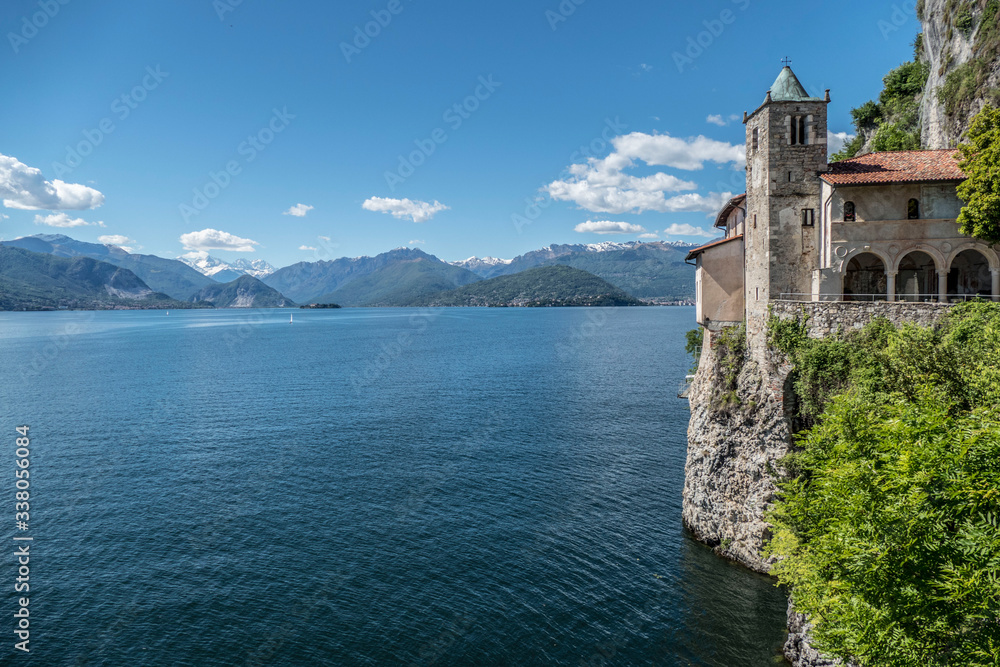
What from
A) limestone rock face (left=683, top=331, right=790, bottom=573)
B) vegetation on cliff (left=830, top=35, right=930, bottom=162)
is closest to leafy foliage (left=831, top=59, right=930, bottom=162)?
vegetation on cliff (left=830, top=35, right=930, bottom=162)

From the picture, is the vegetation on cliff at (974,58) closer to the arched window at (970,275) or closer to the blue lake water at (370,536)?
the arched window at (970,275)

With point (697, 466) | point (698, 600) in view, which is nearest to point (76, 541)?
point (698, 600)

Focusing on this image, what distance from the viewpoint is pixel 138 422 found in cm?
6053

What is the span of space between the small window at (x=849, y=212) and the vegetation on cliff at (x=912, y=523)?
1150cm

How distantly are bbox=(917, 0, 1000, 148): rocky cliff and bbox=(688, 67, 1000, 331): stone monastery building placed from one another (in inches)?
462

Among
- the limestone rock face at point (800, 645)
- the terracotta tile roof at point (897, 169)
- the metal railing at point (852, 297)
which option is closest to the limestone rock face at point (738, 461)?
the metal railing at point (852, 297)

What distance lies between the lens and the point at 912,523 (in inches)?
560

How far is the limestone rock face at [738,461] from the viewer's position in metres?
32.4

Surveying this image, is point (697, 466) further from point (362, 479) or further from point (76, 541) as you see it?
point (76, 541)

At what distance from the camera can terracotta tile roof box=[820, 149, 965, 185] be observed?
3281 centimetres

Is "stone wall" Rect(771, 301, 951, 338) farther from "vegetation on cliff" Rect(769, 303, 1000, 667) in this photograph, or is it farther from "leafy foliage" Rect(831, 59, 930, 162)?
"leafy foliage" Rect(831, 59, 930, 162)

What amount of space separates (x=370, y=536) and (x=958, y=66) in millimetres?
60637

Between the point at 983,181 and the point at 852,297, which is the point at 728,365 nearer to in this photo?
the point at 852,297

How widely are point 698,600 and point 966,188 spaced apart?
1131 inches
